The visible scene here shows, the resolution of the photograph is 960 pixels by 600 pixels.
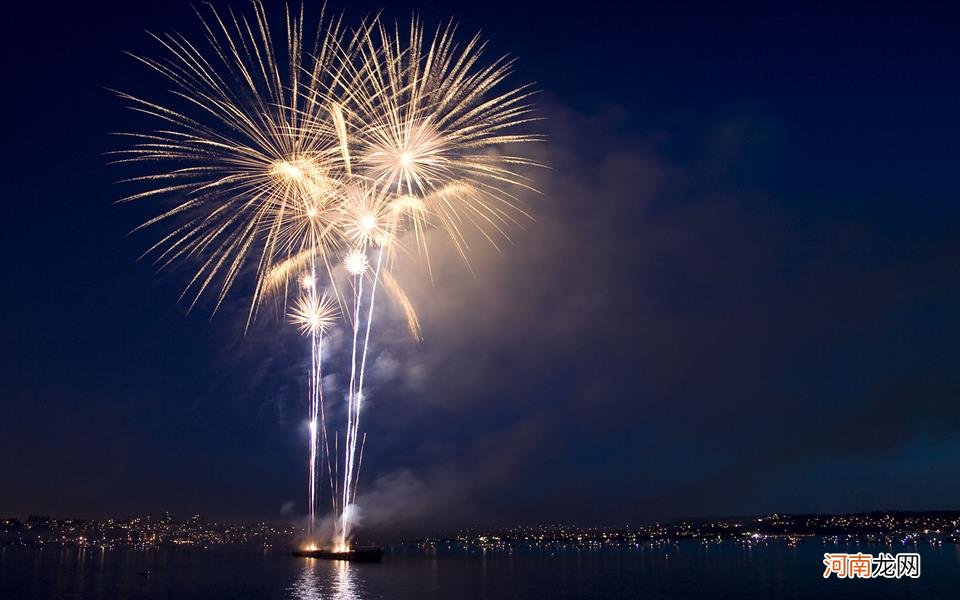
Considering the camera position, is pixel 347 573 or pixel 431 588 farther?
pixel 347 573

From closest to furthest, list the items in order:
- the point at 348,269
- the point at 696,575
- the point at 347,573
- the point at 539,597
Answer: the point at 348,269, the point at 539,597, the point at 347,573, the point at 696,575

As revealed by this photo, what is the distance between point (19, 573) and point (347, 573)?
4760 cm

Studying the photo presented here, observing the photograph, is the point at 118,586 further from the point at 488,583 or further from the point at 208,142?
the point at 208,142

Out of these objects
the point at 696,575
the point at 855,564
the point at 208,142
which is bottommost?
the point at 696,575

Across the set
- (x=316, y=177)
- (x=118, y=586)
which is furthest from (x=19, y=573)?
(x=316, y=177)

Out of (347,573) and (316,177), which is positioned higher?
(316,177)

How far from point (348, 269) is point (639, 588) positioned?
5471 cm

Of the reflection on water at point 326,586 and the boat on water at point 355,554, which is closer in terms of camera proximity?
the reflection on water at point 326,586

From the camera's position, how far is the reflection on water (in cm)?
5806

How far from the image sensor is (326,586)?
66.4 metres

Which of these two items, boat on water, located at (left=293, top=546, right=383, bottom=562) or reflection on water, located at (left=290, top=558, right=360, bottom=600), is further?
boat on water, located at (left=293, top=546, right=383, bottom=562)

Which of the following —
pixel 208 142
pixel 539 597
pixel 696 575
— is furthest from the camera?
pixel 696 575

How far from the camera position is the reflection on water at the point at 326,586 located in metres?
58.1

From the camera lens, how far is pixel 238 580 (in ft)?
271
